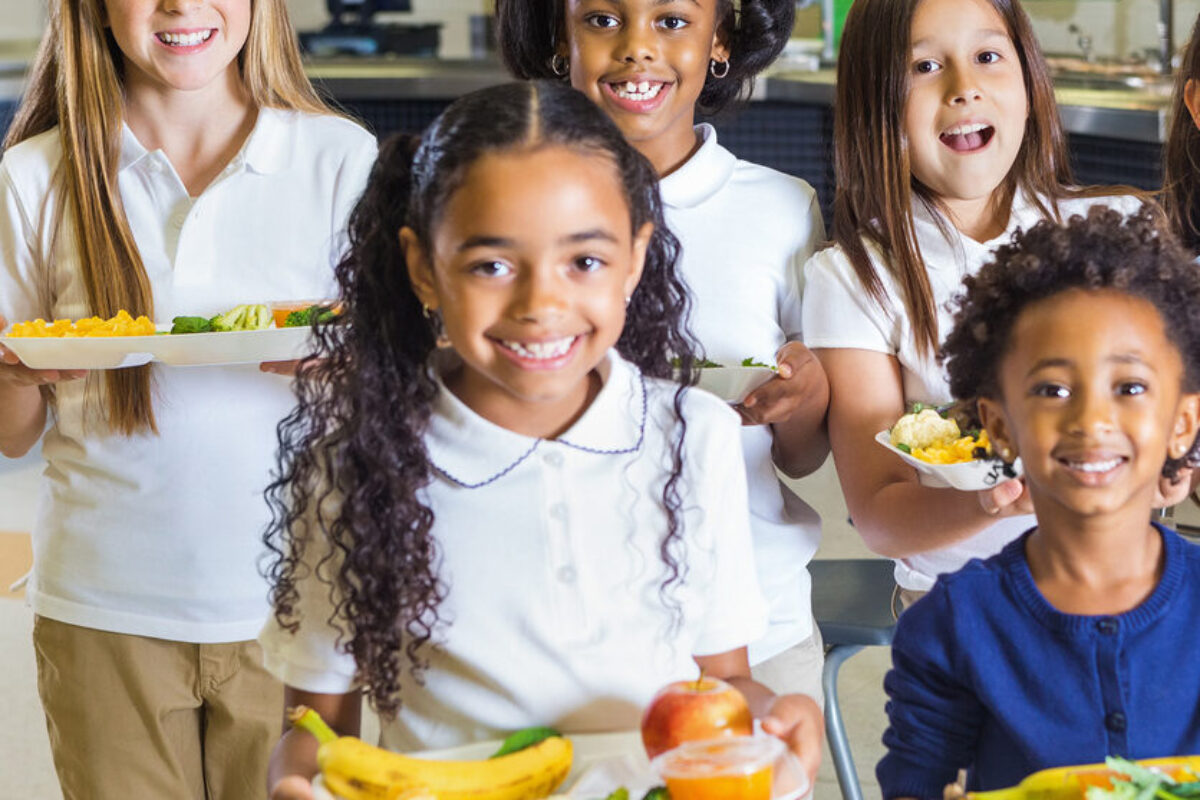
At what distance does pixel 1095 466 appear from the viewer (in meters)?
1.11

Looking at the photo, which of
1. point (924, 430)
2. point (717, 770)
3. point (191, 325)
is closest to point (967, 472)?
point (924, 430)

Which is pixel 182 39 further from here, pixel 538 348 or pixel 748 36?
pixel 538 348

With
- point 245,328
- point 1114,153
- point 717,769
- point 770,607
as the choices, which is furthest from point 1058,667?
point 1114,153

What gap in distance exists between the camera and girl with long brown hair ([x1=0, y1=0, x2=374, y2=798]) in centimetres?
165

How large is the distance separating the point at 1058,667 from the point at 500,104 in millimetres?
584

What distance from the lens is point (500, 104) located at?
1.17m

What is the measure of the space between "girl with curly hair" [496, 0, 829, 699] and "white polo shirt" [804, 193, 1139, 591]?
0.04m

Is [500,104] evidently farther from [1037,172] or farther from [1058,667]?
[1037,172]

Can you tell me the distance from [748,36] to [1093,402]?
83cm

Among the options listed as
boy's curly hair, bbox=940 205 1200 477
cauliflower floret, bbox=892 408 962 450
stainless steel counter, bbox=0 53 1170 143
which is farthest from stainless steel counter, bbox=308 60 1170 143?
boy's curly hair, bbox=940 205 1200 477

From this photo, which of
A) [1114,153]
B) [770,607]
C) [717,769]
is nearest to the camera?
[717,769]

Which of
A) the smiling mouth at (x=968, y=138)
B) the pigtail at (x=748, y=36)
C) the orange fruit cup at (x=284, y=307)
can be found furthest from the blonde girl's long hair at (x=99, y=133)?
the smiling mouth at (x=968, y=138)

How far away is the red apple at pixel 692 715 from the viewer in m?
1.04

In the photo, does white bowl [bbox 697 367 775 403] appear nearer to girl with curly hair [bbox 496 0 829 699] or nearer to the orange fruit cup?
girl with curly hair [bbox 496 0 829 699]
